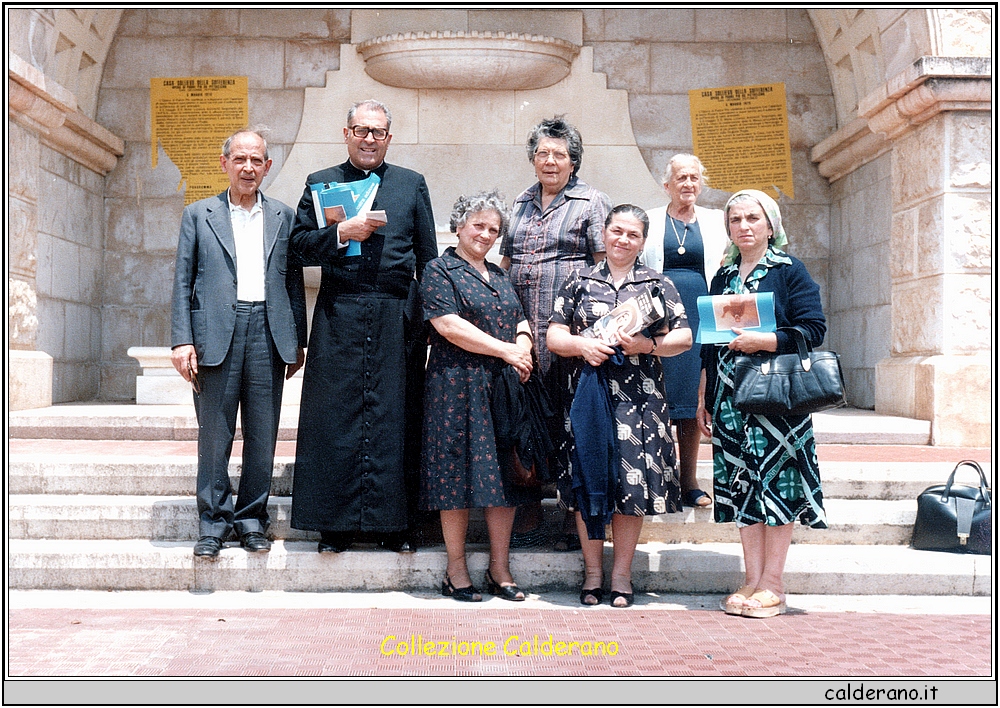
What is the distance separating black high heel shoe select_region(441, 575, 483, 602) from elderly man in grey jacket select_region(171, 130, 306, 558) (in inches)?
33.2

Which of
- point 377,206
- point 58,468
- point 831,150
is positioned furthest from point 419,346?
point 831,150

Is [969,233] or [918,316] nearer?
[969,233]

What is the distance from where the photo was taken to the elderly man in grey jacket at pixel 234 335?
171 inches

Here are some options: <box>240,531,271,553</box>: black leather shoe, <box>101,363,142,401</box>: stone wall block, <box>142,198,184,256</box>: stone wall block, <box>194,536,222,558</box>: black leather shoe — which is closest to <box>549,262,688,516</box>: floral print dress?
<box>240,531,271,553</box>: black leather shoe

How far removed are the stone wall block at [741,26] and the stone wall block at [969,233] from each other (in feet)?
10.5

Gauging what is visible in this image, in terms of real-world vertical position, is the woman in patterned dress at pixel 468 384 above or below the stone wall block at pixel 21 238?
below

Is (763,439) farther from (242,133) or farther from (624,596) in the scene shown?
(242,133)

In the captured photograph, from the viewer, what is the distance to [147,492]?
16.4 ft

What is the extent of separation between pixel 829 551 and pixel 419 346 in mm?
2197

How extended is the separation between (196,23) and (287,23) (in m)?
0.87

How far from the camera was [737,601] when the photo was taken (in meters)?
3.97

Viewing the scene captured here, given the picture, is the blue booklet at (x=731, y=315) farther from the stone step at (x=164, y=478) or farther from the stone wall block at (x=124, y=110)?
the stone wall block at (x=124, y=110)

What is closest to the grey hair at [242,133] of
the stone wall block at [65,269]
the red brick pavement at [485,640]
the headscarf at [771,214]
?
the red brick pavement at [485,640]

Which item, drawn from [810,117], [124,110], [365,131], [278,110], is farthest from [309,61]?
[365,131]
